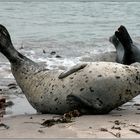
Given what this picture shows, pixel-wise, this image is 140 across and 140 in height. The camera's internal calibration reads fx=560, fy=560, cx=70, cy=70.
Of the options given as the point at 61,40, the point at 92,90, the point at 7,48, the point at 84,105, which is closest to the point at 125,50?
the point at 7,48

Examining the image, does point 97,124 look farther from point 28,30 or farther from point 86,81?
point 28,30

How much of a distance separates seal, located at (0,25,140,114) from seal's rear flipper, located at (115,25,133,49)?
1.50 metres

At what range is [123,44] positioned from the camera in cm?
839

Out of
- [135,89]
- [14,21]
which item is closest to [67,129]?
[135,89]

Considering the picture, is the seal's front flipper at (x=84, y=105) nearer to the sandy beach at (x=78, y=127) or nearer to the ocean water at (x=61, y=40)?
the sandy beach at (x=78, y=127)

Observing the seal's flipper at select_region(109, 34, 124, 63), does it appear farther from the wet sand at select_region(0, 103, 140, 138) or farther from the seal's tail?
the wet sand at select_region(0, 103, 140, 138)

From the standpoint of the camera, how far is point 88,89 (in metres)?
6.24

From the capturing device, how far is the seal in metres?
6.22

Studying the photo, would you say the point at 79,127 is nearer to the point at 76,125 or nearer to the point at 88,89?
the point at 76,125

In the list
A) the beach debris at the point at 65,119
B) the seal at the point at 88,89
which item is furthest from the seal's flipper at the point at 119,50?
the beach debris at the point at 65,119

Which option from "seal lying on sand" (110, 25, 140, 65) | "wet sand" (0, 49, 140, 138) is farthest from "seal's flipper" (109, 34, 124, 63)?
"wet sand" (0, 49, 140, 138)

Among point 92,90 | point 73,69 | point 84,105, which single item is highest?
point 73,69

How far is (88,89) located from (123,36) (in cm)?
217

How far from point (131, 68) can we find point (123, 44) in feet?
6.46
